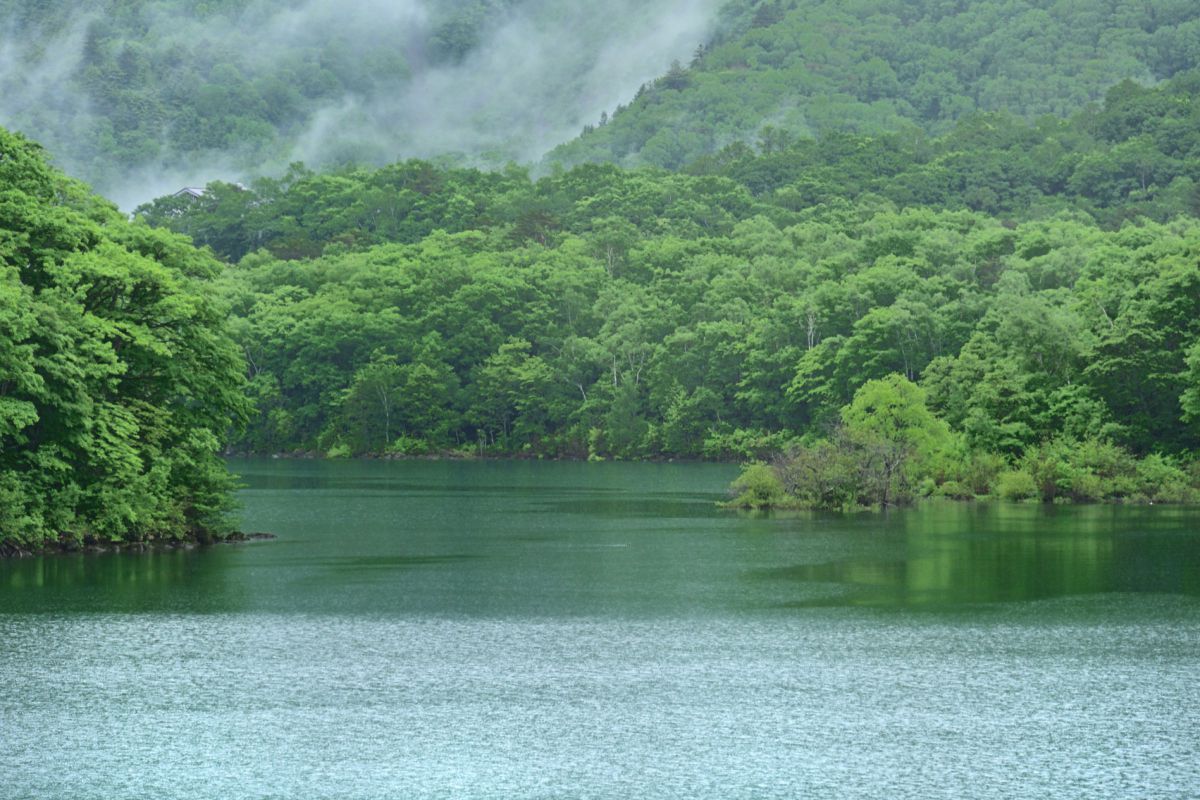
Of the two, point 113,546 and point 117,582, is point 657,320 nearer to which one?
point 113,546

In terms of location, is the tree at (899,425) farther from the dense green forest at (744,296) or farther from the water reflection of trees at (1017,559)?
the water reflection of trees at (1017,559)

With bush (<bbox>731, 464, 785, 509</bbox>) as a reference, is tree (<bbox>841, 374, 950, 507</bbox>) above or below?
above

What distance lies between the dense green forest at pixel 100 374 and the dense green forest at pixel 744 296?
A: 113 ft

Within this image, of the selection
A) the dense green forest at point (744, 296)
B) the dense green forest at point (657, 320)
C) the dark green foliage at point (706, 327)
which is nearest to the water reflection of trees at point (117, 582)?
the dense green forest at point (657, 320)

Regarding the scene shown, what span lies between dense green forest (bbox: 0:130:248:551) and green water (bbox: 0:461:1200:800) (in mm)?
1738

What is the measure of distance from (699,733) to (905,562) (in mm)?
21390

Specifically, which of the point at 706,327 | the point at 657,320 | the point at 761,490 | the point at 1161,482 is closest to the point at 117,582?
the point at 761,490

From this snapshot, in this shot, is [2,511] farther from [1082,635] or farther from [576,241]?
[576,241]

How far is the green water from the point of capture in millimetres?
19016

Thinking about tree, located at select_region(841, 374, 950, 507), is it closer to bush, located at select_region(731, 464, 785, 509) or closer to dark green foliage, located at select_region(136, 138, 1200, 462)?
dark green foliage, located at select_region(136, 138, 1200, 462)

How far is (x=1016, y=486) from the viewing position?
221 feet

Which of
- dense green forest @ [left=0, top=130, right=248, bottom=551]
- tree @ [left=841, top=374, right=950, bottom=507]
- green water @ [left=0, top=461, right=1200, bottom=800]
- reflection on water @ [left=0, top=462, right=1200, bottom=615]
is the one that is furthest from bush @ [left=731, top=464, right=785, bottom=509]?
dense green forest @ [left=0, top=130, right=248, bottom=551]

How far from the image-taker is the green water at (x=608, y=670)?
19.0m

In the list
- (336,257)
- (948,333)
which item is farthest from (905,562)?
(336,257)
